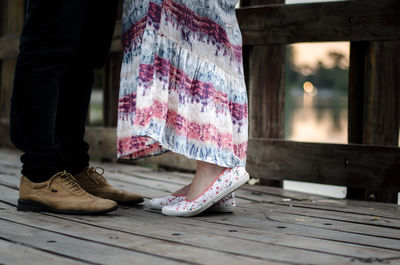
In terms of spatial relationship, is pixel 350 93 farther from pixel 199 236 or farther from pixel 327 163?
pixel 199 236

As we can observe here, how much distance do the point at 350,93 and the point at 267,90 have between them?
0.41 metres

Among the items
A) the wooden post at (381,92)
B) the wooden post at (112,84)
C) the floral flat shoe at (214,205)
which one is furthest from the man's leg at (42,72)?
the wooden post at (112,84)

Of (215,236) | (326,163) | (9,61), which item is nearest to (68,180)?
(215,236)

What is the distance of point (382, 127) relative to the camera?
2.38 m

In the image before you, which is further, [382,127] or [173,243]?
[382,127]

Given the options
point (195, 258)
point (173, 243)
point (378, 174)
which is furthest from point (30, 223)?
point (378, 174)

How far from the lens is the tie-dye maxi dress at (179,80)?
172 centimetres

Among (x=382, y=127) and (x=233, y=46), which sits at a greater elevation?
(x=233, y=46)

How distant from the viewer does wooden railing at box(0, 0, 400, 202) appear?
2.33 m

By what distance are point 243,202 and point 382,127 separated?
691mm

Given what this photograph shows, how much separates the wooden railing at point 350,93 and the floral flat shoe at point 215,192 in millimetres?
783

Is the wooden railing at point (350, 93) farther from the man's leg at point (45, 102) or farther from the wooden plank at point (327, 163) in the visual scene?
the man's leg at point (45, 102)

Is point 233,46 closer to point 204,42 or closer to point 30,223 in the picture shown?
point 204,42

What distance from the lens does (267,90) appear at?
2725 mm
